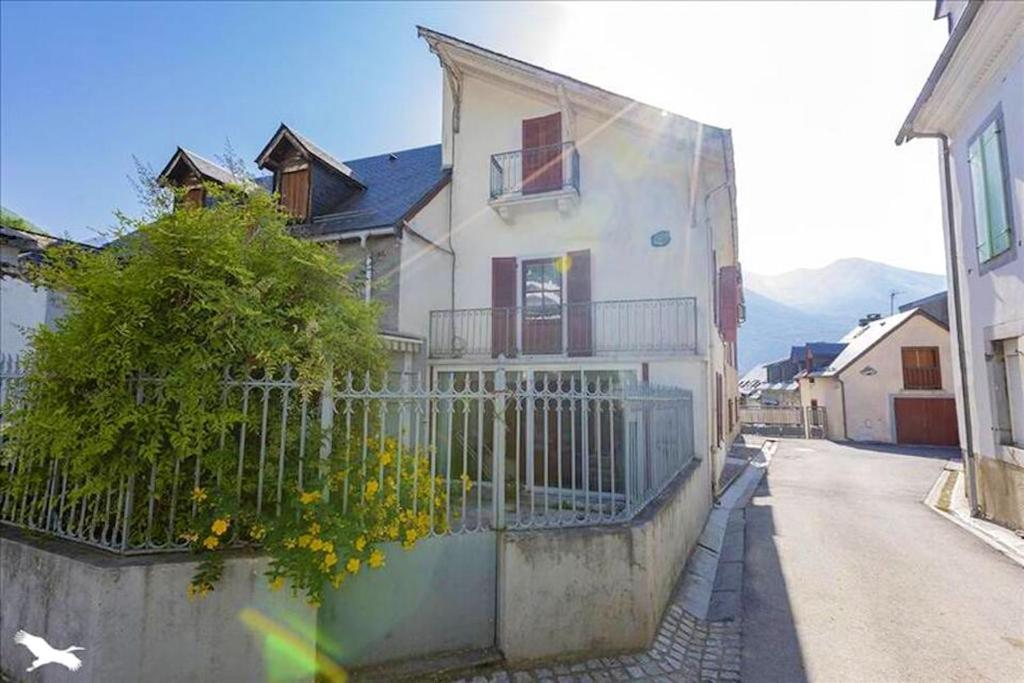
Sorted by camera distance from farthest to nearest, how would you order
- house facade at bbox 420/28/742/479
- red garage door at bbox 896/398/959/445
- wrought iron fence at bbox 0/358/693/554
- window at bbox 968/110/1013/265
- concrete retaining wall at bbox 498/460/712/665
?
1. red garage door at bbox 896/398/959/445
2. house facade at bbox 420/28/742/479
3. window at bbox 968/110/1013/265
4. concrete retaining wall at bbox 498/460/712/665
5. wrought iron fence at bbox 0/358/693/554

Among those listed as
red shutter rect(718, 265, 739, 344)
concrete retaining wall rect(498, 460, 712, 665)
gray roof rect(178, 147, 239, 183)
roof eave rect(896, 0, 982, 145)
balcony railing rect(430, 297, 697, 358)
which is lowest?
concrete retaining wall rect(498, 460, 712, 665)

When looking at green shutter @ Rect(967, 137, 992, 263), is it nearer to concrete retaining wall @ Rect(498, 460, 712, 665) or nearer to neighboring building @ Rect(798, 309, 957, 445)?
concrete retaining wall @ Rect(498, 460, 712, 665)

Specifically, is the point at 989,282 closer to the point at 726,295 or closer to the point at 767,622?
the point at 726,295

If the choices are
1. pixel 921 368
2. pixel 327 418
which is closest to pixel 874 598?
pixel 327 418

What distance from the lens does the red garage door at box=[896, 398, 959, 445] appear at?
81.9 feet

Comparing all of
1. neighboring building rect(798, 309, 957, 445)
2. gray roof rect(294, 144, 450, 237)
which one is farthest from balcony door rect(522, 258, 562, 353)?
neighboring building rect(798, 309, 957, 445)

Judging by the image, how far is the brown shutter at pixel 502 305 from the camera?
11797 millimetres

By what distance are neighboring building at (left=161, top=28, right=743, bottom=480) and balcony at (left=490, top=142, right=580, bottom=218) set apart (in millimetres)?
38

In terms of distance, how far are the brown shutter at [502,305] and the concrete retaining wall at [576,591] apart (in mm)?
7505

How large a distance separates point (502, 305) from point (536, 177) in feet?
10.3

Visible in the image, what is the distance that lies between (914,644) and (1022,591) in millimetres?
2582

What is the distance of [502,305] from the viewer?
39.2 ft

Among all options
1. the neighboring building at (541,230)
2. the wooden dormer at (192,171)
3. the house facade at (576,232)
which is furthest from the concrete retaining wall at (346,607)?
the wooden dormer at (192,171)

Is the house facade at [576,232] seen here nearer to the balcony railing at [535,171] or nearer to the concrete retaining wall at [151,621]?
the balcony railing at [535,171]
